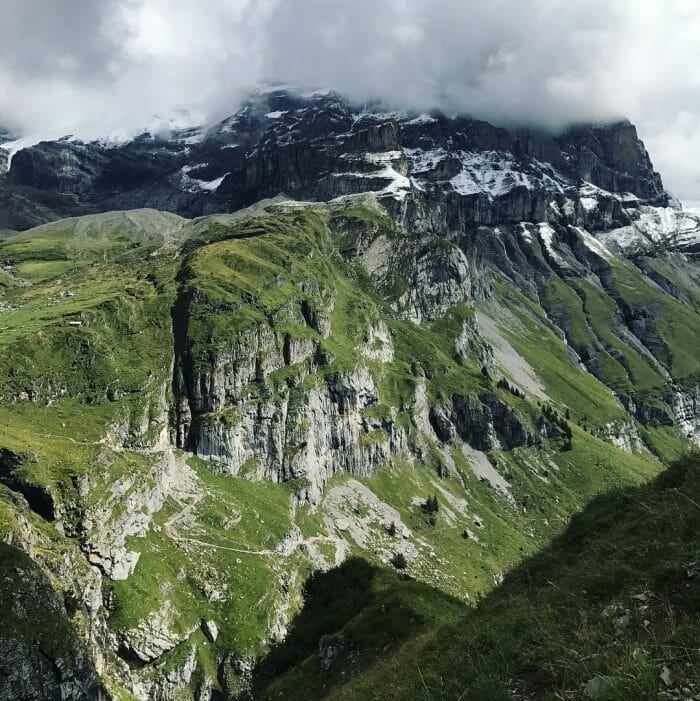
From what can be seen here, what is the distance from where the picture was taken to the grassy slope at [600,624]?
865cm

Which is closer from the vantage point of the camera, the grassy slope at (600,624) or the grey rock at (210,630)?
the grassy slope at (600,624)

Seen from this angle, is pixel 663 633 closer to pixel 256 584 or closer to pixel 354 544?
pixel 256 584

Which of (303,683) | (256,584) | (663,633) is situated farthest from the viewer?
(256,584)

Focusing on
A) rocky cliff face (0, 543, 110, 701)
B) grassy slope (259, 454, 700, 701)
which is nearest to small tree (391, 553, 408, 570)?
rocky cliff face (0, 543, 110, 701)

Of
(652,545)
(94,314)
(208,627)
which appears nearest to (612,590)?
(652,545)

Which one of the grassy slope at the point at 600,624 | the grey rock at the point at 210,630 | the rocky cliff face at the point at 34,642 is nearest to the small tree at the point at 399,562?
the grey rock at the point at 210,630

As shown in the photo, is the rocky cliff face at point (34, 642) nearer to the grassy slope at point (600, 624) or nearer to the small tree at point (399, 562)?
the grassy slope at point (600, 624)

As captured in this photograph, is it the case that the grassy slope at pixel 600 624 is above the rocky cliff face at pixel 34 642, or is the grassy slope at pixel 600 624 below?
below

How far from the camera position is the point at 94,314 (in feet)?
630

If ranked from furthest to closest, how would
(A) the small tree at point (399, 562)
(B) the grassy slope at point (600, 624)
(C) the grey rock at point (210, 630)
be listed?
(A) the small tree at point (399, 562), (C) the grey rock at point (210, 630), (B) the grassy slope at point (600, 624)

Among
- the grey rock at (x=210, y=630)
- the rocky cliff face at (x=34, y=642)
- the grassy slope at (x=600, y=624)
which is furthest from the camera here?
the grey rock at (x=210, y=630)

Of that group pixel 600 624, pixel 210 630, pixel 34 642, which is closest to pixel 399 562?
pixel 210 630

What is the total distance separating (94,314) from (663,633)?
678 feet

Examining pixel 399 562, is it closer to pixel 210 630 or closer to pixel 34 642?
pixel 210 630
